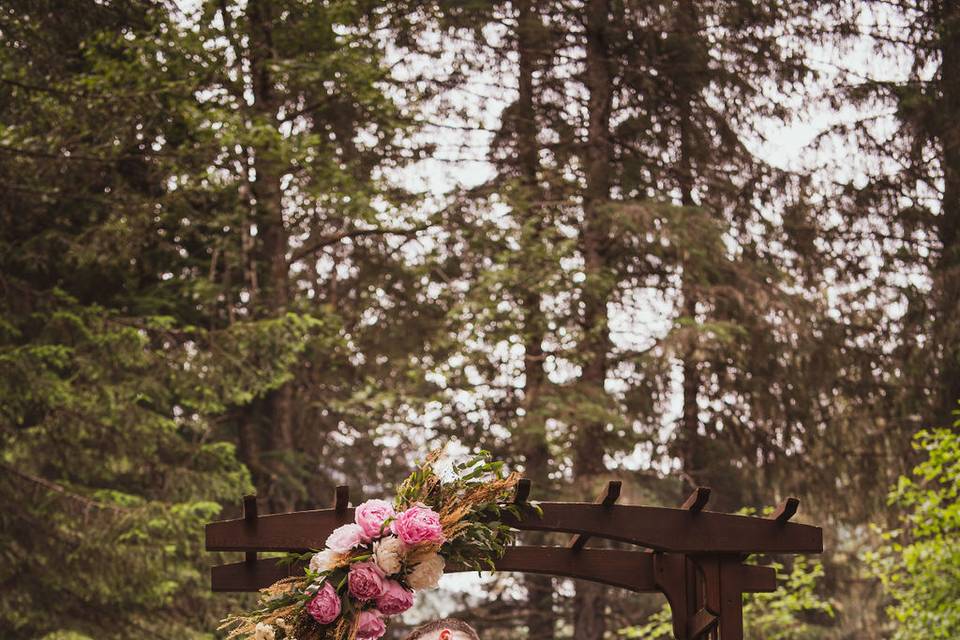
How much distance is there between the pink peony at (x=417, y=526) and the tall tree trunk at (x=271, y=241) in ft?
26.9

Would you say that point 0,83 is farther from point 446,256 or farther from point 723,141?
point 723,141

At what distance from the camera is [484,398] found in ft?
49.4

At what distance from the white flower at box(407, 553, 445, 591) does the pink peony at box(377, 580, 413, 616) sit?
0.05 meters

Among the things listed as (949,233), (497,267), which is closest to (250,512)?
(497,267)

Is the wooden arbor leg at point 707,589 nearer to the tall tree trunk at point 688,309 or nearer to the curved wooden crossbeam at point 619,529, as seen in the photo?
the curved wooden crossbeam at point 619,529

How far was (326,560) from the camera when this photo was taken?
15.9 ft

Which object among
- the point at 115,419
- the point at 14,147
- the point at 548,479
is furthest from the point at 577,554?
the point at 548,479

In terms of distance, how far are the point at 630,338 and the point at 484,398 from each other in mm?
1932

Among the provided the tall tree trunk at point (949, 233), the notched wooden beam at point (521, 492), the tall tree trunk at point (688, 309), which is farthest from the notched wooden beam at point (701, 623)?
the tall tree trunk at point (949, 233)

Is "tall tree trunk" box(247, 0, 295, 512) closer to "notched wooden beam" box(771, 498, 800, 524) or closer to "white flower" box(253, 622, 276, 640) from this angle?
"notched wooden beam" box(771, 498, 800, 524)

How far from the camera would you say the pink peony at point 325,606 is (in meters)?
4.75

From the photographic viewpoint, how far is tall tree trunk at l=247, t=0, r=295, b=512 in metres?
13.3

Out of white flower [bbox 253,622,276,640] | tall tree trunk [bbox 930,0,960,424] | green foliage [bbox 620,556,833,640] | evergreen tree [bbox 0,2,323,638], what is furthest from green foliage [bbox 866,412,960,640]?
white flower [bbox 253,622,276,640]

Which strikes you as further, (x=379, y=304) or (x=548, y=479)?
(x=379, y=304)
